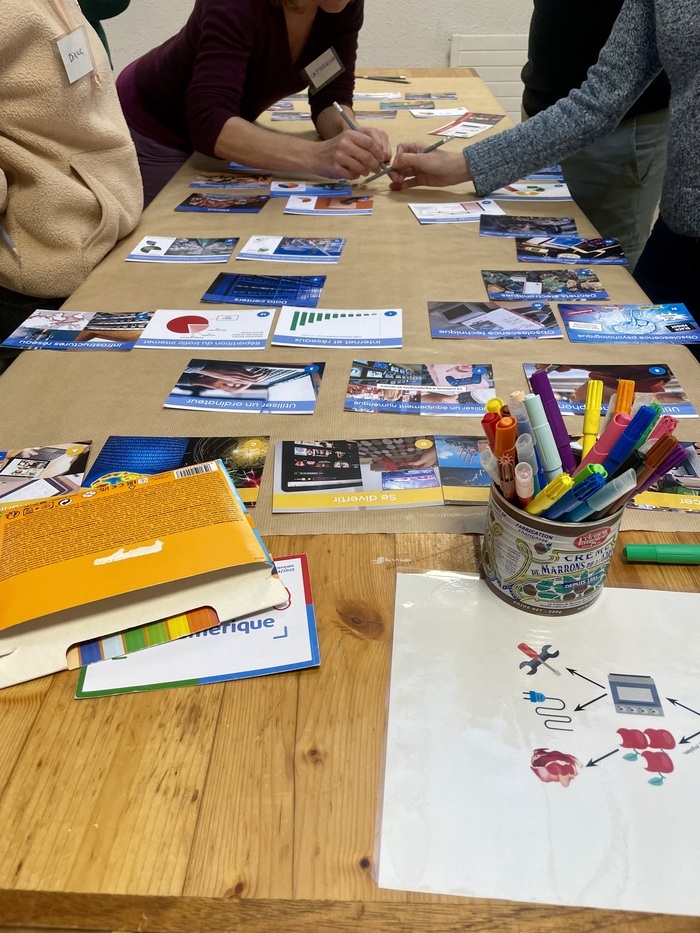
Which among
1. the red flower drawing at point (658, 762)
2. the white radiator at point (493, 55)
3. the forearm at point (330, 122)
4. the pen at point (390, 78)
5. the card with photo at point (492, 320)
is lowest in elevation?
the white radiator at point (493, 55)

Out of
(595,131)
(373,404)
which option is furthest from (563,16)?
(373,404)

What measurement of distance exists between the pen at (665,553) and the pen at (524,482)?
15 cm

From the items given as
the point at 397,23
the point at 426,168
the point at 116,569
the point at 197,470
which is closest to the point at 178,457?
the point at 197,470

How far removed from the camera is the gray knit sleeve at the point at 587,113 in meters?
1.11

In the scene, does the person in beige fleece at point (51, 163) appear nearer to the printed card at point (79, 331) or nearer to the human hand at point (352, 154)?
the printed card at point (79, 331)

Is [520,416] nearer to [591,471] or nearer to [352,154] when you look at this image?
[591,471]

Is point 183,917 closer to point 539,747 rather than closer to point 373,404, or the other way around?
point 539,747

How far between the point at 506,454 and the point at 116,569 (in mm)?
300

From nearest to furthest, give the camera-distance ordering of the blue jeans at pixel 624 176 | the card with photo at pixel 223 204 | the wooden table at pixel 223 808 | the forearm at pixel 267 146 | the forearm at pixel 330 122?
the wooden table at pixel 223 808, the card with photo at pixel 223 204, the forearm at pixel 267 146, the blue jeans at pixel 624 176, the forearm at pixel 330 122

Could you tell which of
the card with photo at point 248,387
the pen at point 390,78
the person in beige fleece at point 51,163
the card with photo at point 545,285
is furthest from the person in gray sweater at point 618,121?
the pen at point 390,78

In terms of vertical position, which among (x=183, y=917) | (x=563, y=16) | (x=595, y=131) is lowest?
(x=183, y=917)

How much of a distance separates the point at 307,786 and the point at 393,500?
0.28 m

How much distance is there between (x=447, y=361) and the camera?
836mm

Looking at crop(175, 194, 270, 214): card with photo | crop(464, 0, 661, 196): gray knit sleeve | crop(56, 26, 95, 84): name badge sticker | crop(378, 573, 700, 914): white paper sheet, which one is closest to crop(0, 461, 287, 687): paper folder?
crop(378, 573, 700, 914): white paper sheet
